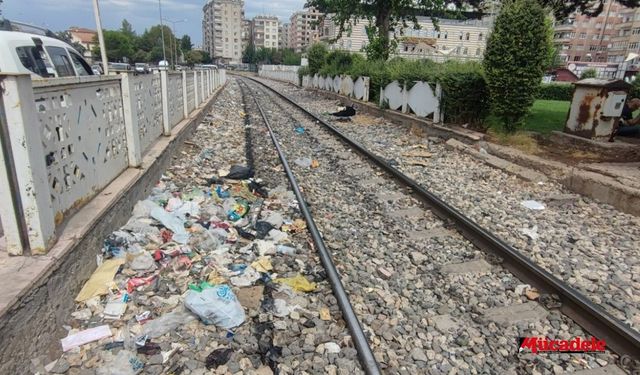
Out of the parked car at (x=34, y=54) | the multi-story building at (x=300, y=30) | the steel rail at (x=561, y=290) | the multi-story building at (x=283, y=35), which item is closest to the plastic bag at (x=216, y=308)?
the steel rail at (x=561, y=290)

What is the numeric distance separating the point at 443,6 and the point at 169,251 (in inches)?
869

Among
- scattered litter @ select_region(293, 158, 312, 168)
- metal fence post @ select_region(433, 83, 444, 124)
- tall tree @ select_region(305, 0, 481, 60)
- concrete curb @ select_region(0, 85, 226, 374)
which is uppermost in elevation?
tall tree @ select_region(305, 0, 481, 60)

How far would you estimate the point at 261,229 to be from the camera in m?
4.73

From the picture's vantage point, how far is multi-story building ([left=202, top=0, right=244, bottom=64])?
149 metres

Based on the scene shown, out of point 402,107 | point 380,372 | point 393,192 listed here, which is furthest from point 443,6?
point 380,372

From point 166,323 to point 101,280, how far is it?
80cm

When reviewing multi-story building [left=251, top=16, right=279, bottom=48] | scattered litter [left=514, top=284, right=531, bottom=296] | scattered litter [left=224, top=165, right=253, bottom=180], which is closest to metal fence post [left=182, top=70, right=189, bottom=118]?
scattered litter [left=224, top=165, right=253, bottom=180]

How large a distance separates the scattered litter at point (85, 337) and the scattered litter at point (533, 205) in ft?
17.5

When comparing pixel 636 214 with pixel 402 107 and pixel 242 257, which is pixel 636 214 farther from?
pixel 402 107

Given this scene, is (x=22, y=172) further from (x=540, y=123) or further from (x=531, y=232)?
(x=540, y=123)

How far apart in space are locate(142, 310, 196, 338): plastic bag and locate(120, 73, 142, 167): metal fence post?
2.96 m

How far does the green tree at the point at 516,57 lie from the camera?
28.1ft

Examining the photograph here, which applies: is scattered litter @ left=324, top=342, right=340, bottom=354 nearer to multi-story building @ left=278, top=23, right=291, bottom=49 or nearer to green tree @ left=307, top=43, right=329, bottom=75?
green tree @ left=307, top=43, right=329, bottom=75

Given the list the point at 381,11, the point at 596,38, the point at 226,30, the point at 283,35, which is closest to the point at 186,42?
the point at 226,30
